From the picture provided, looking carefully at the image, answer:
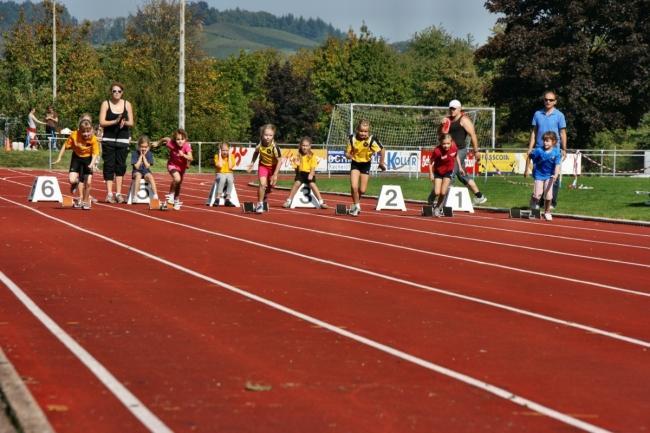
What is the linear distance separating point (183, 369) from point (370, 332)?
1.88 metres

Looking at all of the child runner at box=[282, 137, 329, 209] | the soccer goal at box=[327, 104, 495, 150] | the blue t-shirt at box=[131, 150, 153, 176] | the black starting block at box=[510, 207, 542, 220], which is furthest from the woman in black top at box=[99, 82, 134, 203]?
the soccer goal at box=[327, 104, 495, 150]

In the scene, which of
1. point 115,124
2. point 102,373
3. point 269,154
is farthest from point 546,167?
point 102,373

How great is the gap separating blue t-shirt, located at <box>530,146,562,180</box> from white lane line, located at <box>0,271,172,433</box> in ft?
43.8

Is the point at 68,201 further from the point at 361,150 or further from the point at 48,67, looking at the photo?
the point at 48,67

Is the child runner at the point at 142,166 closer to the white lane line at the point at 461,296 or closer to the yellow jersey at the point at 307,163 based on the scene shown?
the yellow jersey at the point at 307,163

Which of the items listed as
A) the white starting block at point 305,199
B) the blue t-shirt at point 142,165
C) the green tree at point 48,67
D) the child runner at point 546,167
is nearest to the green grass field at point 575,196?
the child runner at point 546,167

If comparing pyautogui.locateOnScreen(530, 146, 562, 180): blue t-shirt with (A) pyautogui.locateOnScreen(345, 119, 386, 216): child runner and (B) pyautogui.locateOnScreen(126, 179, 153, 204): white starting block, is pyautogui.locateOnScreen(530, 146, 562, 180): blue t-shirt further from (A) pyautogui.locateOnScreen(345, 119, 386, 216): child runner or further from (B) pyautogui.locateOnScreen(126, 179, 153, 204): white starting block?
(B) pyautogui.locateOnScreen(126, 179, 153, 204): white starting block

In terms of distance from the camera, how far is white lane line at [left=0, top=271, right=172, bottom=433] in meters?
6.16

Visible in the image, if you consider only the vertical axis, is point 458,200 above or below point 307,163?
below

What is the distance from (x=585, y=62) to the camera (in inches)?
2452

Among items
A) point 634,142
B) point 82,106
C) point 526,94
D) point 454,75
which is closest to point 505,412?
point 526,94

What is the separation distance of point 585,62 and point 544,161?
4143 cm

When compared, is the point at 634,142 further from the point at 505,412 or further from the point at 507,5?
the point at 505,412

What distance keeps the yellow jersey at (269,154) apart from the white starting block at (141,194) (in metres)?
2.27
